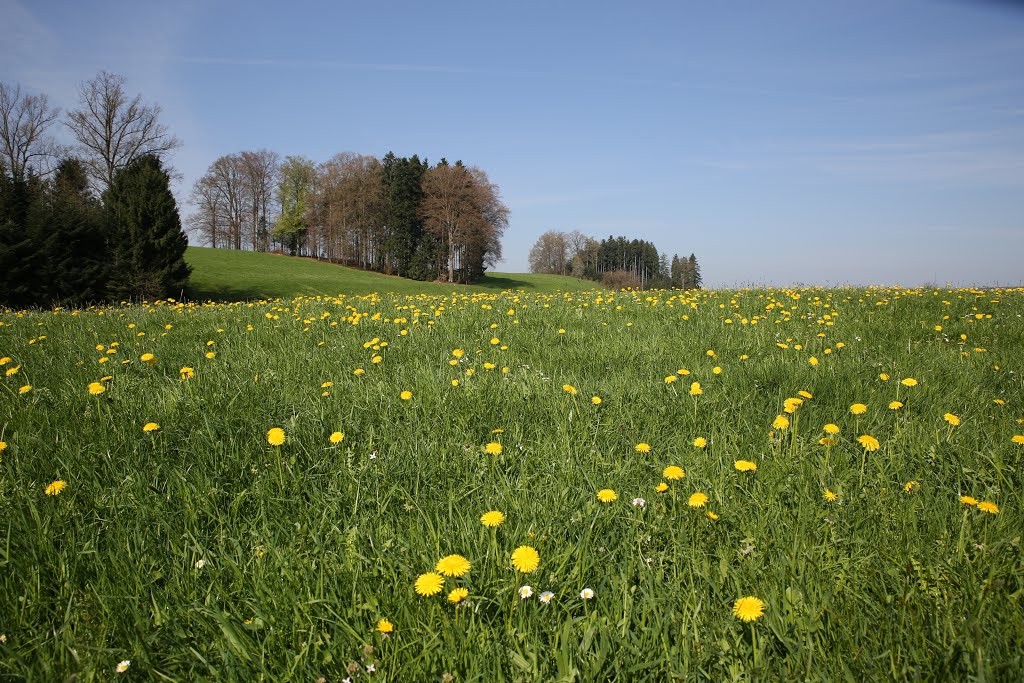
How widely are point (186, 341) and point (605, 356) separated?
14.8 ft

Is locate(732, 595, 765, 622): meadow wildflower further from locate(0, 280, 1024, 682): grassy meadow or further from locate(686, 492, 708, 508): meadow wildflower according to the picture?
locate(686, 492, 708, 508): meadow wildflower

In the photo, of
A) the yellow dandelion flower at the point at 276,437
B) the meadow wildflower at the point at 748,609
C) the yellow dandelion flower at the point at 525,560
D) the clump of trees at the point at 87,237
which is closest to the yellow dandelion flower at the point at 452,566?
the yellow dandelion flower at the point at 525,560

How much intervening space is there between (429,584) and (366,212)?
58.5 m

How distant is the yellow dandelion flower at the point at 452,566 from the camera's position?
1534 millimetres

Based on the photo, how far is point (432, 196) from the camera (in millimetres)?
51250

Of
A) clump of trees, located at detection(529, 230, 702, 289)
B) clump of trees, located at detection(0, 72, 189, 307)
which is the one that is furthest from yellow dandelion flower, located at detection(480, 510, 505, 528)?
clump of trees, located at detection(529, 230, 702, 289)

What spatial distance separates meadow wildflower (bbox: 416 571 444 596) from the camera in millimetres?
1478

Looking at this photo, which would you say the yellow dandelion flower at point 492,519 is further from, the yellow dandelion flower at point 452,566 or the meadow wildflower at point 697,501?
the meadow wildflower at point 697,501

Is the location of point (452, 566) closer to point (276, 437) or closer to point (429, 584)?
point (429, 584)

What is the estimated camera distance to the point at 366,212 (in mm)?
55719

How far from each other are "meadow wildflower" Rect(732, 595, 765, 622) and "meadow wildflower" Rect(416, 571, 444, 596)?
864 millimetres

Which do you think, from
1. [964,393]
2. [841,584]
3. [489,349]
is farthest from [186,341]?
[964,393]

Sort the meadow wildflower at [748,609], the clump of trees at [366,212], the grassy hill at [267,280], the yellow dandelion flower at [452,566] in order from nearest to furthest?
1. the meadow wildflower at [748,609]
2. the yellow dandelion flower at [452,566]
3. the grassy hill at [267,280]
4. the clump of trees at [366,212]

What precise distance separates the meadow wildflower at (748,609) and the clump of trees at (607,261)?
300 ft
